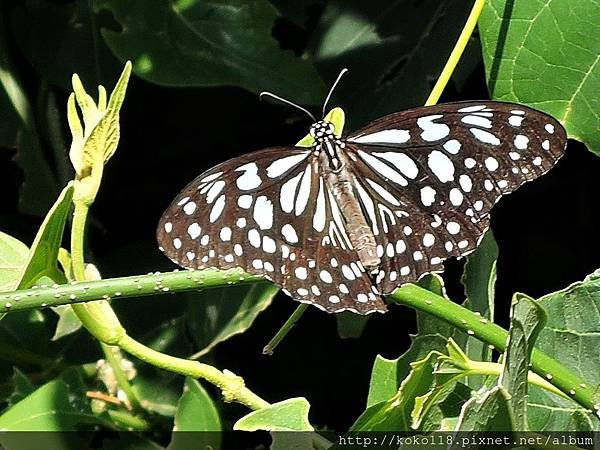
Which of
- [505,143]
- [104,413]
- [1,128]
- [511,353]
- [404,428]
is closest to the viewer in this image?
[511,353]

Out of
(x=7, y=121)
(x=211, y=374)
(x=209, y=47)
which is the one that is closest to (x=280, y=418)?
(x=211, y=374)

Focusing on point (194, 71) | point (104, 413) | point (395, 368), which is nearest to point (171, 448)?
point (104, 413)

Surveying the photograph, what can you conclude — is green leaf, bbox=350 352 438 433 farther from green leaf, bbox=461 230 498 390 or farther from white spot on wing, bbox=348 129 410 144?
white spot on wing, bbox=348 129 410 144

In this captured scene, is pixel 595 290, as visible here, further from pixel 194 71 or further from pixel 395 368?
pixel 194 71

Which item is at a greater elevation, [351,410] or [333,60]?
[333,60]

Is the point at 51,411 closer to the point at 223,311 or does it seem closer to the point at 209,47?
the point at 223,311
